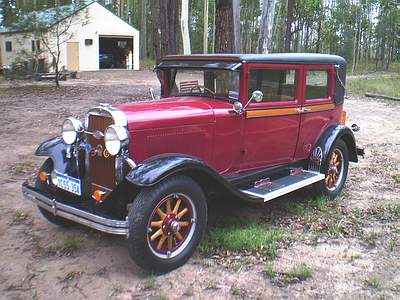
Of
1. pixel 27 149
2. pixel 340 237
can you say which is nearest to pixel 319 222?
pixel 340 237

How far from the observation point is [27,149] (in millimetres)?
8016

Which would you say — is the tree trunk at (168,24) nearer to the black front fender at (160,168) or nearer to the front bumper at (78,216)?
the front bumper at (78,216)

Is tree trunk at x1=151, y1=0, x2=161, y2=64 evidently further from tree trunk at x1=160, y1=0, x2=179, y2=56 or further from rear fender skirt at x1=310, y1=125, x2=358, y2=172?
rear fender skirt at x1=310, y1=125, x2=358, y2=172

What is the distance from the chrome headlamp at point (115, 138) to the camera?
377 centimetres

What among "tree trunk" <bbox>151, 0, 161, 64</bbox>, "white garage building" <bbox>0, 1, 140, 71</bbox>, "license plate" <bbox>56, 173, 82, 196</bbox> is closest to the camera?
"license plate" <bbox>56, 173, 82, 196</bbox>

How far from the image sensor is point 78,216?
3795 millimetres

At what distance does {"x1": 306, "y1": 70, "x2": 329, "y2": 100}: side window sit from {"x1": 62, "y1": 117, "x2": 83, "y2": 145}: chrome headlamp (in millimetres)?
2787

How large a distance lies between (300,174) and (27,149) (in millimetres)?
5007

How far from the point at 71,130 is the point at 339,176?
363cm

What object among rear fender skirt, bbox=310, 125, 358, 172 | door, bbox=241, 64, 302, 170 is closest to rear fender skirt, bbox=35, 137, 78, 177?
door, bbox=241, 64, 302, 170

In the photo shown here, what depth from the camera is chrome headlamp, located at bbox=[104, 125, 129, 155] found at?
3.77m

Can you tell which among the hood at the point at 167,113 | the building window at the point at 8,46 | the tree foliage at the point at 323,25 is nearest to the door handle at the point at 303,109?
the hood at the point at 167,113

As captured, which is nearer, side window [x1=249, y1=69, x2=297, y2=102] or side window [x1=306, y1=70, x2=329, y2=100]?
side window [x1=249, y1=69, x2=297, y2=102]

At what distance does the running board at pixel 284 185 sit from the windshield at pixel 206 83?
1.02 m
